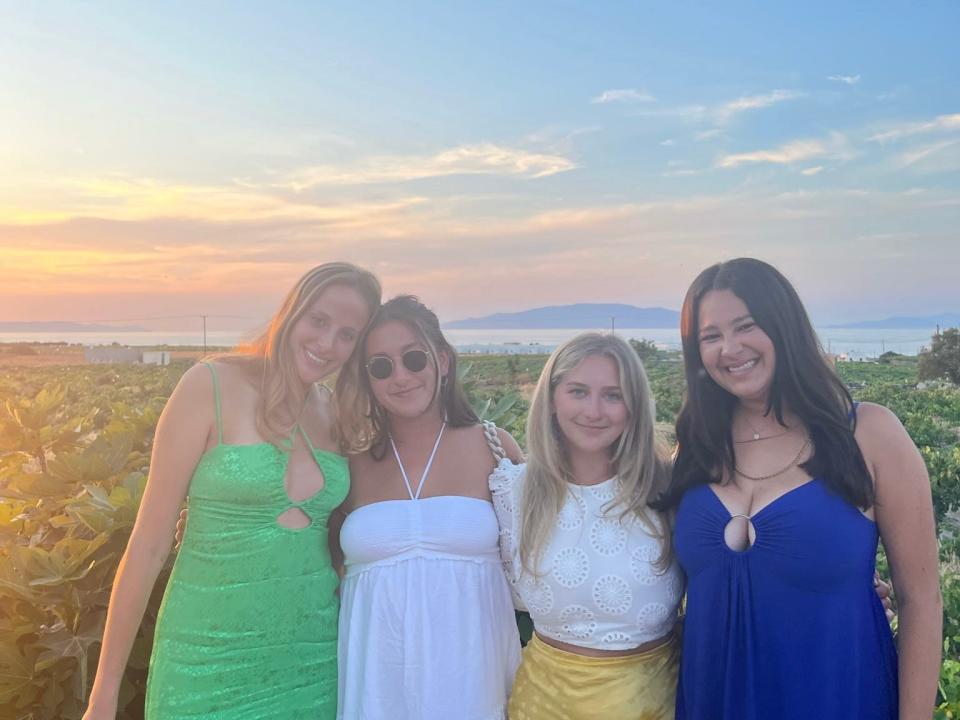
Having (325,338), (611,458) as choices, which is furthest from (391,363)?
(611,458)

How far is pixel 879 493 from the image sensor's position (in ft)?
7.75

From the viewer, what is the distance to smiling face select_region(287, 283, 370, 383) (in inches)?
111

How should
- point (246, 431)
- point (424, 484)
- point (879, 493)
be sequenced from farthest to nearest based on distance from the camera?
point (424, 484)
point (246, 431)
point (879, 493)

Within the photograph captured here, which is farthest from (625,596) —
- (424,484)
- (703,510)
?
(424,484)

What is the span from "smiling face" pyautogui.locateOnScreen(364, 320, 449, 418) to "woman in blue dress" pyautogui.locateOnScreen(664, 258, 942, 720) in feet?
3.39

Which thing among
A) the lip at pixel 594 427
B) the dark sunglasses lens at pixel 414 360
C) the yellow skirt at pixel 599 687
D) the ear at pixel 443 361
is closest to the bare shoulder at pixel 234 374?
the dark sunglasses lens at pixel 414 360

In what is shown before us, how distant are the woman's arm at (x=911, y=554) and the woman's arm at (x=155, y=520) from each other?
2.10m

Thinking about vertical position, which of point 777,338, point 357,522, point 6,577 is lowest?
point 6,577

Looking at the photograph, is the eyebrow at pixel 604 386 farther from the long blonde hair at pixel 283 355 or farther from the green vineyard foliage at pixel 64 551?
the long blonde hair at pixel 283 355

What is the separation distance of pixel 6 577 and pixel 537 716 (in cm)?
203

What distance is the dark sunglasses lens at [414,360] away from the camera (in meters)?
3.03

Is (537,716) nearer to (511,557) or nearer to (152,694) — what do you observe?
(511,557)

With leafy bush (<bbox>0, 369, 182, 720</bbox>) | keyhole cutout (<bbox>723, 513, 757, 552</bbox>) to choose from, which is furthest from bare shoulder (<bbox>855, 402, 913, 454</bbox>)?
leafy bush (<bbox>0, 369, 182, 720</bbox>)

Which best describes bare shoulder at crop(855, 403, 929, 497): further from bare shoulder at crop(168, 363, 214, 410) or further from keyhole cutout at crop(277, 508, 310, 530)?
bare shoulder at crop(168, 363, 214, 410)
